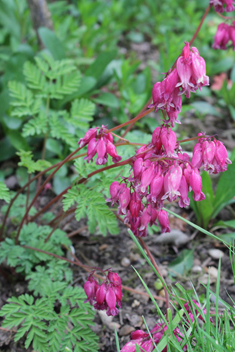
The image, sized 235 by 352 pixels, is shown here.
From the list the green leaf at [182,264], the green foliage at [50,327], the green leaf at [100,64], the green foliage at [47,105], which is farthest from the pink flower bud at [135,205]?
the green leaf at [100,64]

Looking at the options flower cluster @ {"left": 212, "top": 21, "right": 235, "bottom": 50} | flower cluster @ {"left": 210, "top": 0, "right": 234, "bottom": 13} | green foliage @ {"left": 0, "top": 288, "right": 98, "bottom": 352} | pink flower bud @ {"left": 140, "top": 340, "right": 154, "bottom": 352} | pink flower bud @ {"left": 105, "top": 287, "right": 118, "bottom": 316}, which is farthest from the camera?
flower cluster @ {"left": 212, "top": 21, "right": 235, "bottom": 50}

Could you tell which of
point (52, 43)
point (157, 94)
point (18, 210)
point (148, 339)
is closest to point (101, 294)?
point (148, 339)

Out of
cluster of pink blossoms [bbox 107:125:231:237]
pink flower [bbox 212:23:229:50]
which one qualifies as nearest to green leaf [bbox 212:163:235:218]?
pink flower [bbox 212:23:229:50]

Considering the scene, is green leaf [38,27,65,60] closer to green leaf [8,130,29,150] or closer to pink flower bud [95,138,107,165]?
green leaf [8,130,29,150]

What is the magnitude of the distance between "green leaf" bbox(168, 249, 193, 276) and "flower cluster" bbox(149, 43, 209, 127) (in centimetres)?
134

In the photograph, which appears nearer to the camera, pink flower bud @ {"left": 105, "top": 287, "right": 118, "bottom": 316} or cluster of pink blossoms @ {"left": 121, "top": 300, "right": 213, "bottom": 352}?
cluster of pink blossoms @ {"left": 121, "top": 300, "right": 213, "bottom": 352}

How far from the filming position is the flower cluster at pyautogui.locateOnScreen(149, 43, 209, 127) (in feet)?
4.26

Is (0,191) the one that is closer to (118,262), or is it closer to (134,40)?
(118,262)

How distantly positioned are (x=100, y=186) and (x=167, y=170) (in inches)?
21.7

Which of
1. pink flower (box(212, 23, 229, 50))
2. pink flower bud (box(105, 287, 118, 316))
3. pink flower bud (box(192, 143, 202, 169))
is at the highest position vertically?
pink flower (box(212, 23, 229, 50))

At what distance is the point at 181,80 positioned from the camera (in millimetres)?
1303

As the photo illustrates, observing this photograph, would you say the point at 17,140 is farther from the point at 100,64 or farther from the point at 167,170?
the point at 167,170

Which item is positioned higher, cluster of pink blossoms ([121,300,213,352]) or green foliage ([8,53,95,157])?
green foliage ([8,53,95,157])

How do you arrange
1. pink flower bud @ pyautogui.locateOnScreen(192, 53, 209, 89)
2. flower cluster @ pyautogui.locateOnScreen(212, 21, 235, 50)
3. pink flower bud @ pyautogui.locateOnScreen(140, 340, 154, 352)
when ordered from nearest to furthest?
pink flower bud @ pyautogui.locateOnScreen(192, 53, 209, 89) → pink flower bud @ pyautogui.locateOnScreen(140, 340, 154, 352) → flower cluster @ pyautogui.locateOnScreen(212, 21, 235, 50)
